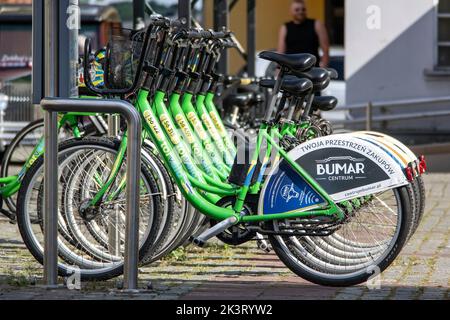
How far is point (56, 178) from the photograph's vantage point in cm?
609

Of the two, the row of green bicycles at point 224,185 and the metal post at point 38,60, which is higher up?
the metal post at point 38,60

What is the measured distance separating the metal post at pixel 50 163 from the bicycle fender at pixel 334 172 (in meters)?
1.08

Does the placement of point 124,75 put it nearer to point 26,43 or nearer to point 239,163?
point 239,163

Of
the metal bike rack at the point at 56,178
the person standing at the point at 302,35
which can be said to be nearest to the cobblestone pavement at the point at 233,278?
the metal bike rack at the point at 56,178

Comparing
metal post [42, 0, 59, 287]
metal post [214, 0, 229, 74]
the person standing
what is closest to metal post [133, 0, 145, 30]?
metal post [214, 0, 229, 74]

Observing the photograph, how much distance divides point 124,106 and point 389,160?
136cm

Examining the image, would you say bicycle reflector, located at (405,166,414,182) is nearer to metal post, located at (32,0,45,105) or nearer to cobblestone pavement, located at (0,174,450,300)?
cobblestone pavement, located at (0,174,450,300)

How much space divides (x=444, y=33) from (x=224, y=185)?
28.0 feet

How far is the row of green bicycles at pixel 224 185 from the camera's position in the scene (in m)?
6.23

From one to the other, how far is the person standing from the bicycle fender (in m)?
6.89

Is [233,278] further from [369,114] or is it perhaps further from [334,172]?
[369,114]

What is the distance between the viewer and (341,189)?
6.23 meters

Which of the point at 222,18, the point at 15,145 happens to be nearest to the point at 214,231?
the point at 15,145

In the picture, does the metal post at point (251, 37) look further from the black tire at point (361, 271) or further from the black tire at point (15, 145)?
the black tire at point (361, 271)
